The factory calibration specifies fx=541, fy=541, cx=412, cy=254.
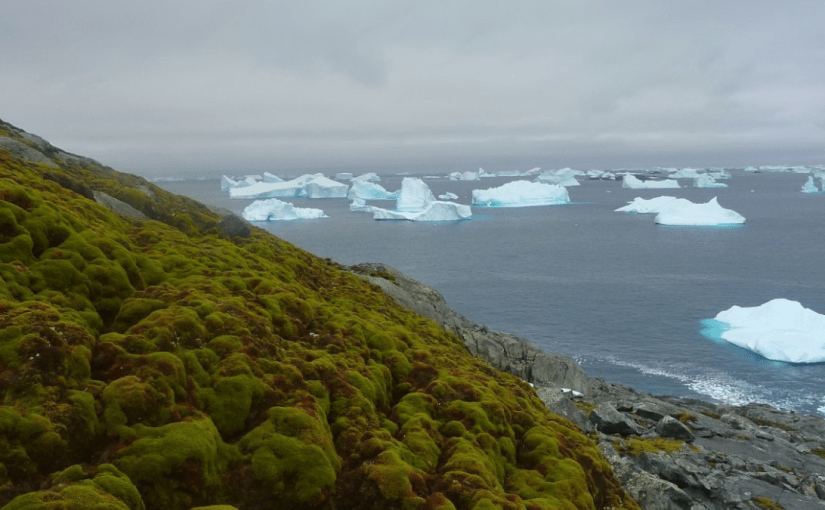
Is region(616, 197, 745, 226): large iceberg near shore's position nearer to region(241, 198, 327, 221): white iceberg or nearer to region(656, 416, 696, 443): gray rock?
region(241, 198, 327, 221): white iceberg

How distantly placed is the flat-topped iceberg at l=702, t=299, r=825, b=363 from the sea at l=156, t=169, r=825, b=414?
4.15ft

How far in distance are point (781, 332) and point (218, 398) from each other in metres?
69.9

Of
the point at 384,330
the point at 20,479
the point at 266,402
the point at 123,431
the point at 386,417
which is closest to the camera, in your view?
the point at 20,479

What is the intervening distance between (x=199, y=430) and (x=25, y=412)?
10.2ft

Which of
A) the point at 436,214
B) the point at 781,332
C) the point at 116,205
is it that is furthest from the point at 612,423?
the point at 436,214

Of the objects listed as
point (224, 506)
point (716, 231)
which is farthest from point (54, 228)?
point (716, 231)

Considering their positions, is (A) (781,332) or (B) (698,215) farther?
(B) (698,215)

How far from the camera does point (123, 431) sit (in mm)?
10828

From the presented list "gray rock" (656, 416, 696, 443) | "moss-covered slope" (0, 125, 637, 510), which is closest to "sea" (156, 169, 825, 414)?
"gray rock" (656, 416, 696, 443)

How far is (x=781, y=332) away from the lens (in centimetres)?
6347

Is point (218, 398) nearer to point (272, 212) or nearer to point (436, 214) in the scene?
point (436, 214)

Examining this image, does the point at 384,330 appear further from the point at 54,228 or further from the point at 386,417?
the point at 54,228

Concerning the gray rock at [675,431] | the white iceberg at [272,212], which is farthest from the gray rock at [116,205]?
the white iceberg at [272,212]

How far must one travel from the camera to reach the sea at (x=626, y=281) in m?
58.8
